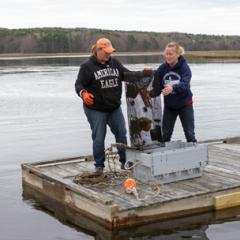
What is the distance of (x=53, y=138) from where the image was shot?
13906 mm

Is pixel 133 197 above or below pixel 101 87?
below

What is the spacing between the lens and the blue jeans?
819cm

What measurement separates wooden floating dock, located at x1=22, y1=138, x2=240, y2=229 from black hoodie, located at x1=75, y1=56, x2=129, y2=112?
1094 mm

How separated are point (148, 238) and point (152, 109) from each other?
193 cm

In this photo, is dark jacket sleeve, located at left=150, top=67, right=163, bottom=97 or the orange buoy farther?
dark jacket sleeve, located at left=150, top=67, right=163, bottom=97

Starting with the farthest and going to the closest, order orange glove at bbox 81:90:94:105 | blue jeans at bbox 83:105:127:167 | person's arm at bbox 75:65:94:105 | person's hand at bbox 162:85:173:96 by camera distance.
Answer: blue jeans at bbox 83:105:127:167 < person's arm at bbox 75:65:94:105 < person's hand at bbox 162:85:173:96 < orange glove at bbox 81:90:94:105

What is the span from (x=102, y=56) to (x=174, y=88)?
3.50 feet

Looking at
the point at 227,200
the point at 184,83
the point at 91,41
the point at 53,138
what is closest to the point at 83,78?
the point at 184,83

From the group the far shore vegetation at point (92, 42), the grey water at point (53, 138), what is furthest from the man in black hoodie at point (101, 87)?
the far shore vegetation at point (92, 42)

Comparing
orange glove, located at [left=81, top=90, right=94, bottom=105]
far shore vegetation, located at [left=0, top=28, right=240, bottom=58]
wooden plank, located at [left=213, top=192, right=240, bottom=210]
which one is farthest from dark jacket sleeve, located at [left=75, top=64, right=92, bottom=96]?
far shore vegetation, located at [left=0, top=28, right=240, bottom=58]

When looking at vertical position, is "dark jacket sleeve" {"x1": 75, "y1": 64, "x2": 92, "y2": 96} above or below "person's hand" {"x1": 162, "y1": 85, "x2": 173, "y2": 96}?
above

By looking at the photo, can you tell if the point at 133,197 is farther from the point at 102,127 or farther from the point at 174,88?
the point at 174,88

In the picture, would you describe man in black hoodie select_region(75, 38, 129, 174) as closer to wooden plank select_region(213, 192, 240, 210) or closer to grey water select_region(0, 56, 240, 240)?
grey water select_region(0, 56, 240, 240)

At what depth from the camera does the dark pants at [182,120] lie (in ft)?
27.8
